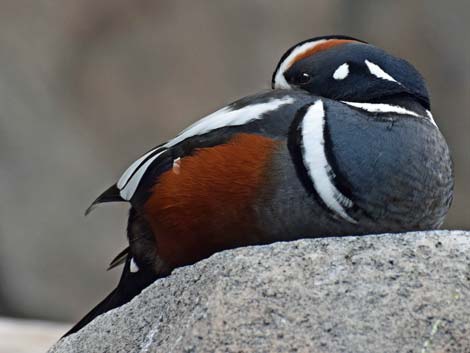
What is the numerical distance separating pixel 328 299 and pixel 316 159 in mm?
478

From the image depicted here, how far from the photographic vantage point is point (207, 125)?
3.04 metres

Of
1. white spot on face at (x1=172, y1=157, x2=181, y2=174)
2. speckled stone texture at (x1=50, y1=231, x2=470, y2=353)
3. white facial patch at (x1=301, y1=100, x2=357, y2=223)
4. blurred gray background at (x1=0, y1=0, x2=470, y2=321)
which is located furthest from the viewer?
blurred gray background at (x1=0, y1=0, x2=470, y2=321)

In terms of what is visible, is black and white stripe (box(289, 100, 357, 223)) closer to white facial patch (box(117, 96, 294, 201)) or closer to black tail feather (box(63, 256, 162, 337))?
white facial patch (box(117, 96, 294, 201))

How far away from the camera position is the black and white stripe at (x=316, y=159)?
275 cm

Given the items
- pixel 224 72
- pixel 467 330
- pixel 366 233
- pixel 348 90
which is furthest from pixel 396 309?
pixel 224 72

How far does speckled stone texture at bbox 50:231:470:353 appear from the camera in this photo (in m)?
2.35

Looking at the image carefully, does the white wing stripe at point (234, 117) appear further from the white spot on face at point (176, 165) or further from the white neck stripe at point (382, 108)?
the white neck stripe at point (382, 108)

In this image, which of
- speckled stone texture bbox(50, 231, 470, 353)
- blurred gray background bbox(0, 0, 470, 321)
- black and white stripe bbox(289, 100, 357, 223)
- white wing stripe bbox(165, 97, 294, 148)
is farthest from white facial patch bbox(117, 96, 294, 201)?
blurred gray background bbox(0, 0, 470, 321)

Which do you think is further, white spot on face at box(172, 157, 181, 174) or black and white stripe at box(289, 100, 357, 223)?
white spot on face at box(172, 157, 181, 174)

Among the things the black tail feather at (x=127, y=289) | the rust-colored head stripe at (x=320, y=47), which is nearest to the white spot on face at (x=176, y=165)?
the black tail feather at (x=127, y=289)

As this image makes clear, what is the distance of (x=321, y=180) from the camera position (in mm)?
2766

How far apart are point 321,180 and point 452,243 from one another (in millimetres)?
381

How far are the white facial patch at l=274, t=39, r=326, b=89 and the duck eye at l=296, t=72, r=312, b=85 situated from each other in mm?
51

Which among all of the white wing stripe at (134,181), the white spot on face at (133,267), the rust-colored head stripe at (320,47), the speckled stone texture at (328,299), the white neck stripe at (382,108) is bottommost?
the white spot on face at (133,267)
